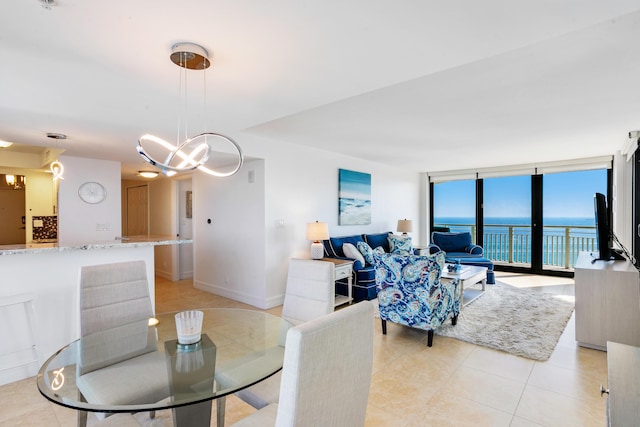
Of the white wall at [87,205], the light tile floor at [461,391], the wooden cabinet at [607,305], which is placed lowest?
the light tile floor at [461,391]

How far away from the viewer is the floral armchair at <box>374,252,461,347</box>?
3.09 metres

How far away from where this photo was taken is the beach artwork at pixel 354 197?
18.6ft

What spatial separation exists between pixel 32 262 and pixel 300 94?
8.82ft

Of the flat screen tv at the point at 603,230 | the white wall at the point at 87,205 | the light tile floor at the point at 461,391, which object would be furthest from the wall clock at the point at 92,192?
the flat screen tv at the point at 603,230

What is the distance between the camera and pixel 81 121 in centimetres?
297

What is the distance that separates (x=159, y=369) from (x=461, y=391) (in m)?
2.09

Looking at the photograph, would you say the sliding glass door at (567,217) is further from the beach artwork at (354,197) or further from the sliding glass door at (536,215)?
the beach artwork at (354,197)

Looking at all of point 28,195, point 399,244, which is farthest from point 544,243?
point 28,195

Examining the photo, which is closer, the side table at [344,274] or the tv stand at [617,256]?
the tv stand at [617,256]

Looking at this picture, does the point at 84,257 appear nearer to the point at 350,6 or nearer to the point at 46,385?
the point at 46,385

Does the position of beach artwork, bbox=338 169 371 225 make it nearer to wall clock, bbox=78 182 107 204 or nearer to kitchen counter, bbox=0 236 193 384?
kitchen counter, bbox=0 236 193 384

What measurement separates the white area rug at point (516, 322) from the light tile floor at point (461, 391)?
145 mm

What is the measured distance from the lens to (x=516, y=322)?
149 inches

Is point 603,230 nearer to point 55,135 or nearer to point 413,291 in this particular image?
point 413,291
